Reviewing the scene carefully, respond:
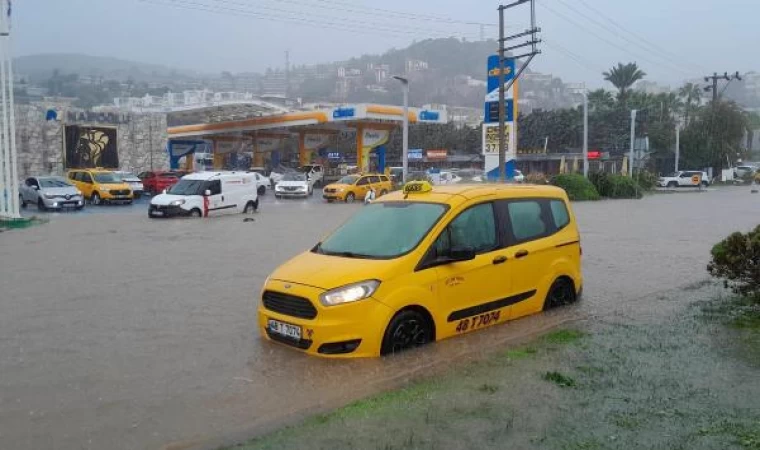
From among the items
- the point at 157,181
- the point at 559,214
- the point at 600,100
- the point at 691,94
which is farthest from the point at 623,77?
the point at 559,214

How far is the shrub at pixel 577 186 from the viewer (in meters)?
36.6

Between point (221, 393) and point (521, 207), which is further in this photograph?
point (521, 207)

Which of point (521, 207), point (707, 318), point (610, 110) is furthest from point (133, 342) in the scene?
point (610, 110)

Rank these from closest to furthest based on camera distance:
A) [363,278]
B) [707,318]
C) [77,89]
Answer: [363,278], [707,318], [77,89]

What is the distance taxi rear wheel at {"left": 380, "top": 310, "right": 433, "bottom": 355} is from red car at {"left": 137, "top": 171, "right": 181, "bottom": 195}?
3482 centimetres

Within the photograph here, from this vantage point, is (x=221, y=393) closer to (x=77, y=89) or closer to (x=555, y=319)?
(x=555, y=319)

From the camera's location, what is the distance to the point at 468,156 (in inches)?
2891

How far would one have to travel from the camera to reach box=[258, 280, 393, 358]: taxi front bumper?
601 cm

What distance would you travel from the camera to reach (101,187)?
31.0 m

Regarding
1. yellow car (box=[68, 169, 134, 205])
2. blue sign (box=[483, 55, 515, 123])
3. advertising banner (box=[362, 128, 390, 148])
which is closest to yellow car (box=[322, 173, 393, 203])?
blue sign (box=[483, 55, 515, 123])

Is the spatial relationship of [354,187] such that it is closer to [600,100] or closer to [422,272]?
[422,272]

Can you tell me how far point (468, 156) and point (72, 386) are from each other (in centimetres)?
6932

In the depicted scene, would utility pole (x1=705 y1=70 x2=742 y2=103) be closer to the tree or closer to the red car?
the tree

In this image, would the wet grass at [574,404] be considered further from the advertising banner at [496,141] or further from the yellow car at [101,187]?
the yellow car at [101,187]
